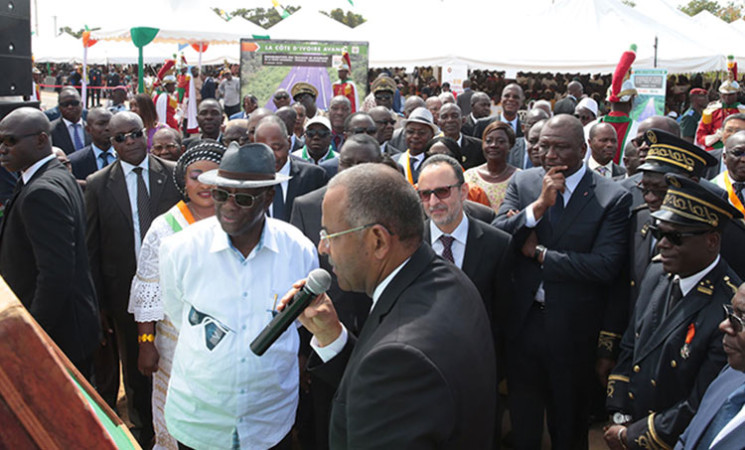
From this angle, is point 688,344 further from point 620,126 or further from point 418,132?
point 620,126

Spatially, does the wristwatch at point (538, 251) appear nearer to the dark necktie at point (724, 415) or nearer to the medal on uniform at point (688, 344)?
the medal on uniform at point (688, 344)

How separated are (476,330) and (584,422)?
2.81 m

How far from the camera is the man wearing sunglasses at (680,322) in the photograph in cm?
285

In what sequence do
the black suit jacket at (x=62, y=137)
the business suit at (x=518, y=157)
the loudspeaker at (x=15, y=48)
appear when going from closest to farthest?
the loudspeaker at (x=15, y=48), the business suit at (x=518, y=157), the black suit jacket at (x=62, y=137)

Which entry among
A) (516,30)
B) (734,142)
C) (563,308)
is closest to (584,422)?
(563,308)

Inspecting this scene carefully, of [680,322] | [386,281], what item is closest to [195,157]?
[386,281]

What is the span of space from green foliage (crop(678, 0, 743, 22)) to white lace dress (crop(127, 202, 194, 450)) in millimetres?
66681

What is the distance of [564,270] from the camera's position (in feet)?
12.5

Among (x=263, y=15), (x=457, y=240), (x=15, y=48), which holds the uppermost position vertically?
(x=263, y=15)

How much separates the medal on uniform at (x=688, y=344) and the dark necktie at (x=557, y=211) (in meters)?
1.22

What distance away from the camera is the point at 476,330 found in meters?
1.91

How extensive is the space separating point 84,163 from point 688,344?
586cm

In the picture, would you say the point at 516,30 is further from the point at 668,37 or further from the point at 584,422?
the point at 584,422

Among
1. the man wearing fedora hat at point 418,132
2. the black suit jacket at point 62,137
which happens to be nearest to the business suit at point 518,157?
the man wearing fedora hat at point 418,132
